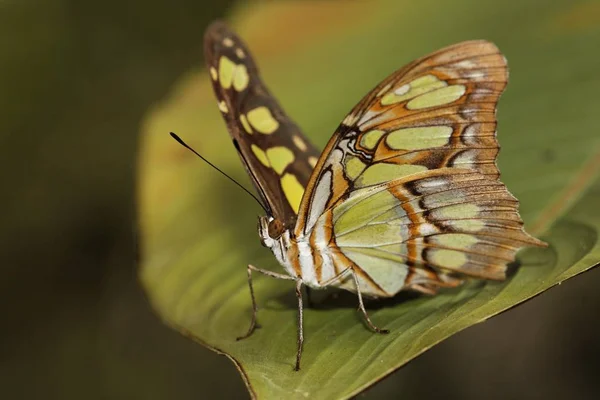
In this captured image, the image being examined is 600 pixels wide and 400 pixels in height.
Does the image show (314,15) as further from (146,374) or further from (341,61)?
(146,374)

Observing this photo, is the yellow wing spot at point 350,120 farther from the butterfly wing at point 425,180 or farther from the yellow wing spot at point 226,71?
the yellow wing spot at point 226,71

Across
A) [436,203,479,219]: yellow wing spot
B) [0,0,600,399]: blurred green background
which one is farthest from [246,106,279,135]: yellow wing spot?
[0,0,600,399]: blurred green background

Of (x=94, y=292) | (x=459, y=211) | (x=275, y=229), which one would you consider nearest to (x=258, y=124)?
(x=275, y=229)

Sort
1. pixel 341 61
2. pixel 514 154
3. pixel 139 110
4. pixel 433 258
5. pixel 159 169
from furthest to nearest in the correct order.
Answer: pixel 139 110, pixel 341 61, pixel 159 169, pixel 514 154, pixel 433 258

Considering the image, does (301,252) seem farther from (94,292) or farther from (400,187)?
(94,292)

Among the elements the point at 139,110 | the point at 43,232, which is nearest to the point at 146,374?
the point at 43,232

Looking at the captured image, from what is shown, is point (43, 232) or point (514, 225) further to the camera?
Answer: point (43, 232)
